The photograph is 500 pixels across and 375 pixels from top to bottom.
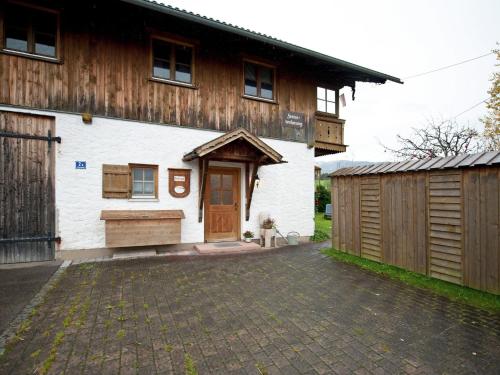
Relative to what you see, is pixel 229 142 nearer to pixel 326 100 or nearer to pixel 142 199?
pixel 142 199

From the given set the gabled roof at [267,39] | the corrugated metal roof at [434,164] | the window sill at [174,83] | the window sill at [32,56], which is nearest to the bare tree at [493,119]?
the gabled roof at [267,39]

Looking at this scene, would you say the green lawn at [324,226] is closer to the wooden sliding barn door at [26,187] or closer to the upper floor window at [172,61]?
the upper floor window at [172,61]

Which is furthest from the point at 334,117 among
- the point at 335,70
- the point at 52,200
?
the point at 52,200

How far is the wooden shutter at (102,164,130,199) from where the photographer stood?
677 centimetres

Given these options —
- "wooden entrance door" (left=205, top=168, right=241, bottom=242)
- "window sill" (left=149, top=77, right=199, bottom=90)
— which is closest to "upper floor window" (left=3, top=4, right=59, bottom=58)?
"window sill" (left=149, top=77, right=199, bottom=90)

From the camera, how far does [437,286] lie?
15.8 feet

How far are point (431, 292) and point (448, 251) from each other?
0.89m

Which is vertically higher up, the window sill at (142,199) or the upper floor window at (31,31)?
the upper floor window at (31,31)

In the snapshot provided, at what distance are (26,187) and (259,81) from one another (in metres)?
7.16

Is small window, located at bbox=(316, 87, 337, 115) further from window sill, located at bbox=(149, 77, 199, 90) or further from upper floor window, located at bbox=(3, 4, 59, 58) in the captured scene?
upper floor window, located at bbox=(3, 4, 59, 58)

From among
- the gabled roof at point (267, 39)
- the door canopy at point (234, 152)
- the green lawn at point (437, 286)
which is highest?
the gabled roof at point (267, 39)

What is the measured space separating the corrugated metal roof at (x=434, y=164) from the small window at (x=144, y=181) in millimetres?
5159

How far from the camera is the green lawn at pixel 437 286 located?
4.11 m

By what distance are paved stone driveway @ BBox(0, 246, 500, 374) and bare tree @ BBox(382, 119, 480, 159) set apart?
14124 millimetres
